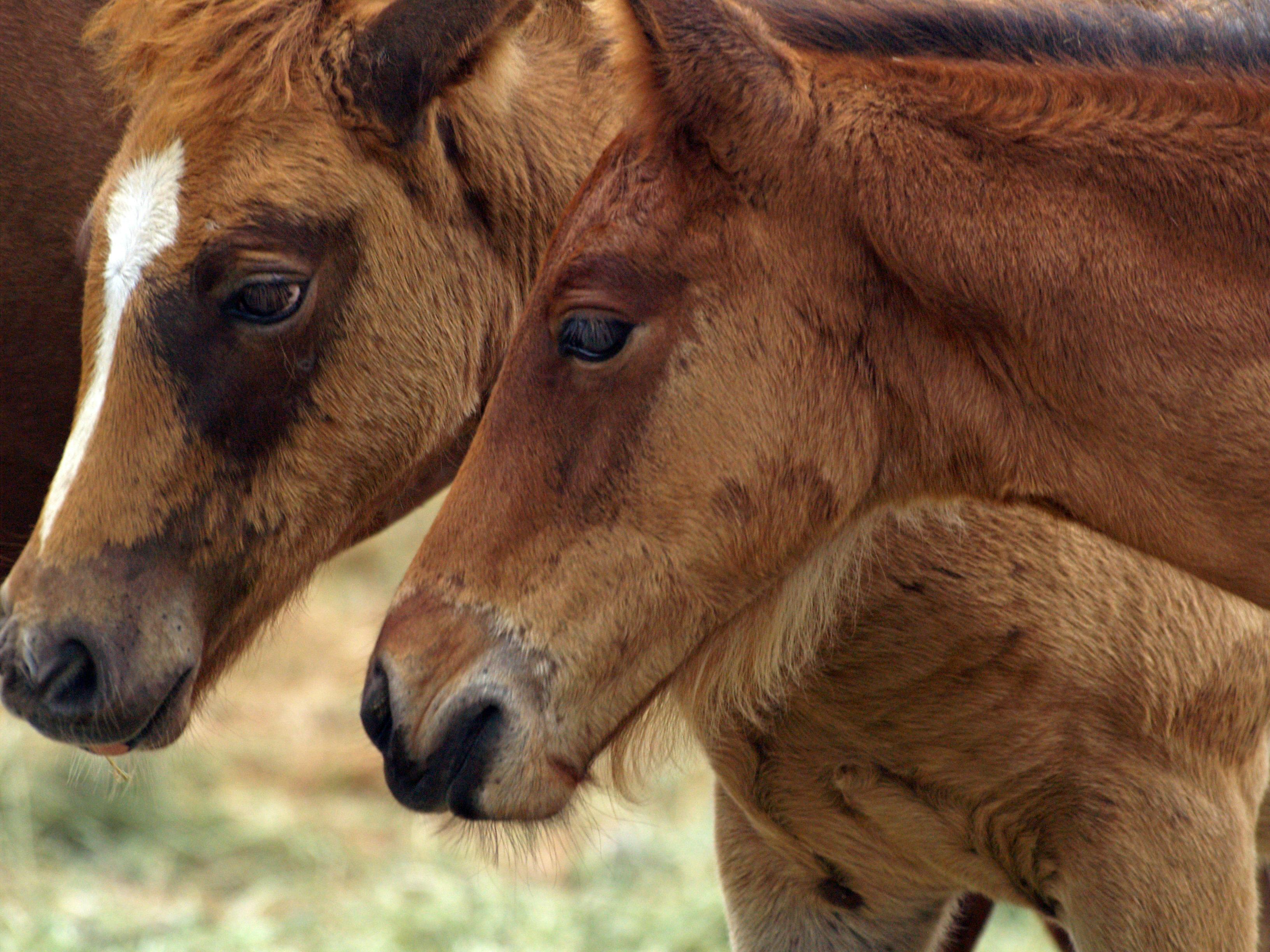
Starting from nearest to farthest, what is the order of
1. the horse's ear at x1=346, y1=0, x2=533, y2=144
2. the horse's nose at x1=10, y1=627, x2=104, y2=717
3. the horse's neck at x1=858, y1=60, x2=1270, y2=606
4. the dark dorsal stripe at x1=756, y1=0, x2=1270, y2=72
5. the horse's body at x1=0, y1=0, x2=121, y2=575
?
1. the horse's neck at x1=858, y1=60, x2=1270, y2=606
2. the dark dorsal stripe at x1=756, y1=0, x2=1270, y2=72
3. the horse's nose at x1=10, y1=627, x2=104, y2=717
4. the horse's ear at x1=346, y1=0, x2=533, y2=144
5. the horse's body at x1=0, y1=0, x2=121, y2=575

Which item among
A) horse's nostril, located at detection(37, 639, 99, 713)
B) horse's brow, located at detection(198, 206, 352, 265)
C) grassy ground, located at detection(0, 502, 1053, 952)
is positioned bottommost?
grassy ground, located at detection(0, 502, 1053, 952)

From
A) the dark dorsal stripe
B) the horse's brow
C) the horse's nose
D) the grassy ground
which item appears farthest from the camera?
the grassy ground

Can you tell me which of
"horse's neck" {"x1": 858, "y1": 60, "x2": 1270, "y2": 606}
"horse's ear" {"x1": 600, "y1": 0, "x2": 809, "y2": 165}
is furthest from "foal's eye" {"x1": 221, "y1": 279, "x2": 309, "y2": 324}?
"horse's neck" {"x1": 858, "y1": 60, "x2": 1270, "y2": 606}

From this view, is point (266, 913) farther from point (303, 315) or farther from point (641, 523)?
point (641, 523)

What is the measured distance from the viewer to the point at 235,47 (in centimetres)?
249

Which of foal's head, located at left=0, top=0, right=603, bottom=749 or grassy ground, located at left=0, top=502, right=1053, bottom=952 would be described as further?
grassy ground, located at left=0, top=502, right=1053, bottom=952

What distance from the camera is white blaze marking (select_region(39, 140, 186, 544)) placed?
230cm

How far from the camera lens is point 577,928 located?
4.29 m

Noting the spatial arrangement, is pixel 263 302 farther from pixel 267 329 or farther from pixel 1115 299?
pixel 1115 299

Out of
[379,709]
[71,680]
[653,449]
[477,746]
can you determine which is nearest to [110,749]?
[71,680]

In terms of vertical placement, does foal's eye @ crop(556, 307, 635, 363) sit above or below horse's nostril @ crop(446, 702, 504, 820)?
above

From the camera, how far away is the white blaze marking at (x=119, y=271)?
2.30 m

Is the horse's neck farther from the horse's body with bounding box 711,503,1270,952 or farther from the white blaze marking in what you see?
the white blaze marking

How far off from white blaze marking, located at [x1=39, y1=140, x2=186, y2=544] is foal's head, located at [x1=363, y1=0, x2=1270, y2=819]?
0.64 m
